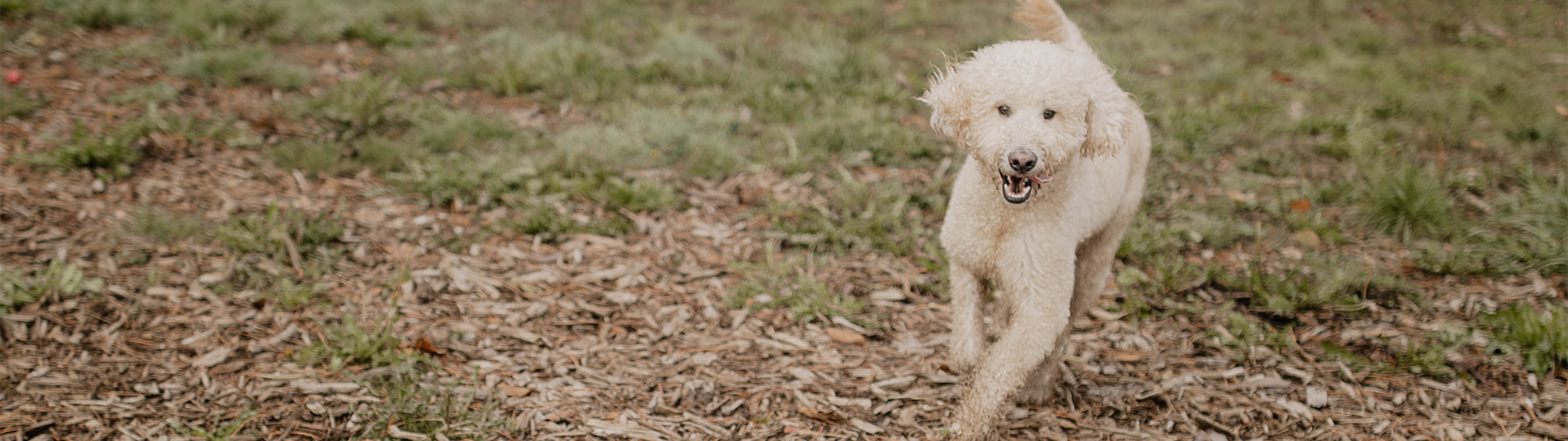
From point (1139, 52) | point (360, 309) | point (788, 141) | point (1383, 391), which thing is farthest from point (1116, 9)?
point (360, 309)

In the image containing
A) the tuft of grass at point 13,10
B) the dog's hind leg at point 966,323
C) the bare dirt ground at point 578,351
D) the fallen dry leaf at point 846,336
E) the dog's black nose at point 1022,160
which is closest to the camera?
the dog's black nose at point 1022,160

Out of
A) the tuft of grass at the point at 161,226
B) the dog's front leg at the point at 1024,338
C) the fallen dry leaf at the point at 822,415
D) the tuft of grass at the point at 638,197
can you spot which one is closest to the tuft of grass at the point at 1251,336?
the dog's front leg at the point at 1024,338

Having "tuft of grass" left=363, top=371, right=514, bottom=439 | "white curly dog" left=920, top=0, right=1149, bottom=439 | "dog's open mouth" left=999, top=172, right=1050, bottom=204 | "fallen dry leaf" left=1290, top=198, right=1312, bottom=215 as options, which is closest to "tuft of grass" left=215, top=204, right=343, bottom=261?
"tuft of grass" left=363, top=371, right=514, bottom=439

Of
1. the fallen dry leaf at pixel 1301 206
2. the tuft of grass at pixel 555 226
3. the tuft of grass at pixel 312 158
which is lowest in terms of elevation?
the tuft of grass at pixel 555 226

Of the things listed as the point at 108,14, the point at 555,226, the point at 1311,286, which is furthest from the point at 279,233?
the point at 1311,286

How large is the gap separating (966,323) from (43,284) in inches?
145

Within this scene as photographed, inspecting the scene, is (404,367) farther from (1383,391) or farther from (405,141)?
(1383,391)

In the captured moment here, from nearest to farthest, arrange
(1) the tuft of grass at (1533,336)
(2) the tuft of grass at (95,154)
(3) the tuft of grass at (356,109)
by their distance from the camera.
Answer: (1) the tuft of grass at (1533,336) < (2) the tuft of grass at (95,154) < (3) the tuft of grass at (356,109)

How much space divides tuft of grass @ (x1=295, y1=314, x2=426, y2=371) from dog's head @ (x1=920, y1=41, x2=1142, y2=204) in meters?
2.29

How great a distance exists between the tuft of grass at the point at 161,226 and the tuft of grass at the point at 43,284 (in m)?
0.37

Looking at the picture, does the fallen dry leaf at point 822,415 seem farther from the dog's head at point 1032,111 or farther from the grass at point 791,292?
the dog's head at point 1032,111

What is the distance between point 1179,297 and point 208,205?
4.83m

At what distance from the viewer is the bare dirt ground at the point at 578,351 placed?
3113mm

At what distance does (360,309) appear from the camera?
12.1 feet
